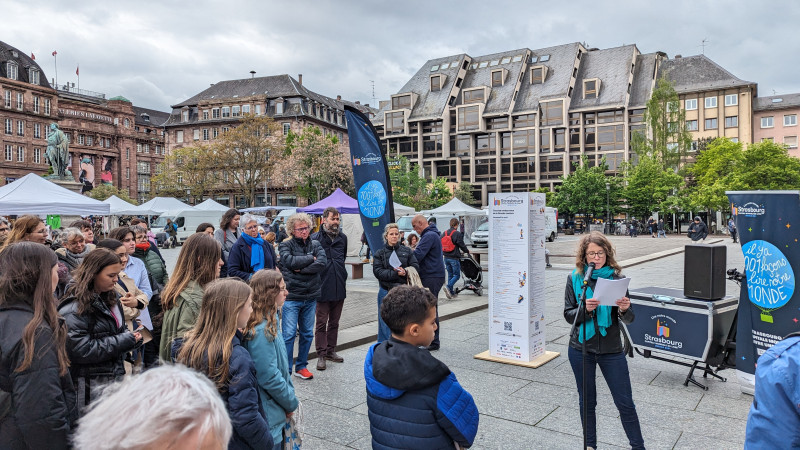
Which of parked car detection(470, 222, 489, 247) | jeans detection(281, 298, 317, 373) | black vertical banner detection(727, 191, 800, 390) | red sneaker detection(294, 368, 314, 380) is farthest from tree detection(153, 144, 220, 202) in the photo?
black vertical banner detection(727, 191, 800, 390)

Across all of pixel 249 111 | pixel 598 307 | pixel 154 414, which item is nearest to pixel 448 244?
pixel 598 307

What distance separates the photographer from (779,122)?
63.1 meters

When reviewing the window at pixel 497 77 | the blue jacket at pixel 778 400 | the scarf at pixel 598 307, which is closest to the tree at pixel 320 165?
the window at pixel 497 77

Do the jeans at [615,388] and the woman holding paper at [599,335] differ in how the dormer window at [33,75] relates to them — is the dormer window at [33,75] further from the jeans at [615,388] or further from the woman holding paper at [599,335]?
the jeans at [615,388]

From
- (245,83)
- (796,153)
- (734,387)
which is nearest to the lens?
(734,387)

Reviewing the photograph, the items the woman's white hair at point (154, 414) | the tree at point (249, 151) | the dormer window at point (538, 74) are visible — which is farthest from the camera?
the dormer window at point (538, 74)

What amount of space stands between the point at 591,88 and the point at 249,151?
42.3 m

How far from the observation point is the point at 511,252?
21.6ft

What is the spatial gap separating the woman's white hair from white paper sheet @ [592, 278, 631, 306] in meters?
3.22

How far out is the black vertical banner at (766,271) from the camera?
190 inches

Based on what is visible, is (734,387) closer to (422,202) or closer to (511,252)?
(511,252)

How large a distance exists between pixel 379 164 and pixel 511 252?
8.44ft

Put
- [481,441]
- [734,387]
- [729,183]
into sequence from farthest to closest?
1. [729,183]
2. [734,387]
3. [481,441]

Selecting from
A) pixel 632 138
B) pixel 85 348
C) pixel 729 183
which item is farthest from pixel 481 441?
pixel 632 138
